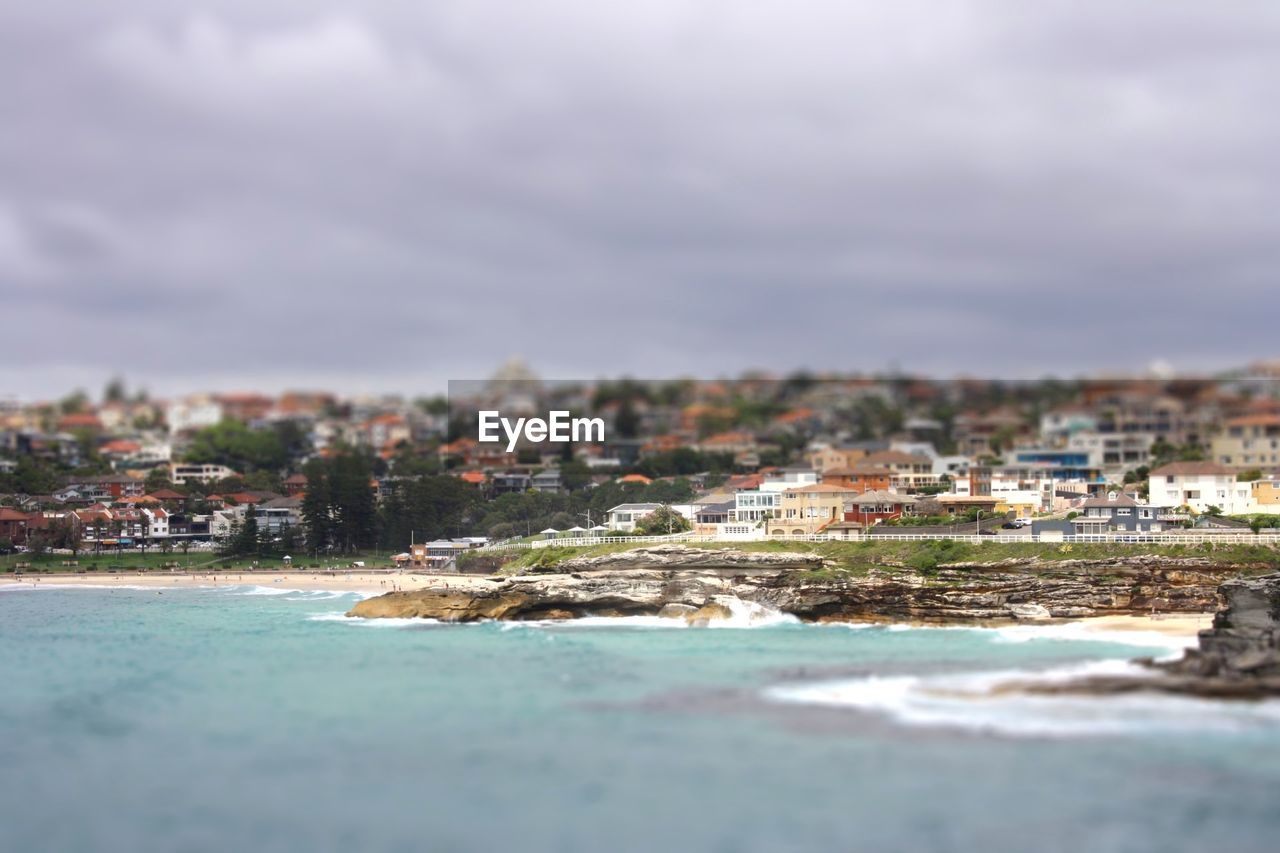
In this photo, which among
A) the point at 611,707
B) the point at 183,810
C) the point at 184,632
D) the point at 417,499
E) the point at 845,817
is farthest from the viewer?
the point at 417,499

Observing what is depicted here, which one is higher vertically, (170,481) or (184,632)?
(170,481)

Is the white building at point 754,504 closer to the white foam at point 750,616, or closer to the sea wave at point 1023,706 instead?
the white foam at point 750,616

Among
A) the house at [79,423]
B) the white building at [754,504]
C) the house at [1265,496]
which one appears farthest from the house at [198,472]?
the house at [1265,496]

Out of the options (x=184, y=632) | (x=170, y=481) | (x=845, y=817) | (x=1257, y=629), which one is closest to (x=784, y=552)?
(x=1257, y=629)

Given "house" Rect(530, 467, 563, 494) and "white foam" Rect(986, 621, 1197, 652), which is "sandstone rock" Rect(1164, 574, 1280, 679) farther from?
"house" Rect(530, 467, 563, 494)

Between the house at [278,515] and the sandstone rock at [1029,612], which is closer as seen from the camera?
the sandstone rock at [1029,612]

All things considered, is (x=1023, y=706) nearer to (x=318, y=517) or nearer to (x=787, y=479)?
(x=787, y=479)

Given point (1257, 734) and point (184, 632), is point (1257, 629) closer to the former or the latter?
point (1257, 734)
